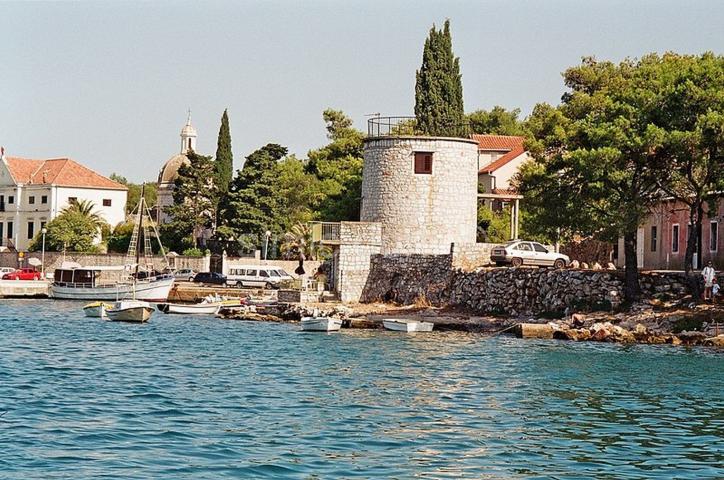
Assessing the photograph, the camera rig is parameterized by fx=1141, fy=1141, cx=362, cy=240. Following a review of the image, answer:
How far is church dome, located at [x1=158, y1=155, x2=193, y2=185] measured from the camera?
107562 mm

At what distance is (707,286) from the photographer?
1526 inches

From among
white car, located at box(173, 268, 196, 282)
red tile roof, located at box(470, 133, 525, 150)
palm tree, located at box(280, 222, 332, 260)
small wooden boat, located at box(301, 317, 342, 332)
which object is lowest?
small wooden boat, located at box(301, 317, 342, 332)

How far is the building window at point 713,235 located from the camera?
149 ft

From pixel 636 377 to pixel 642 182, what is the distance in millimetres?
14878

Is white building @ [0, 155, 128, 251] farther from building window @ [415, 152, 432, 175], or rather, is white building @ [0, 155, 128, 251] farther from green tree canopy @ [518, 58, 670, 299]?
green tree canopy @ [518, 58, 670, 299]

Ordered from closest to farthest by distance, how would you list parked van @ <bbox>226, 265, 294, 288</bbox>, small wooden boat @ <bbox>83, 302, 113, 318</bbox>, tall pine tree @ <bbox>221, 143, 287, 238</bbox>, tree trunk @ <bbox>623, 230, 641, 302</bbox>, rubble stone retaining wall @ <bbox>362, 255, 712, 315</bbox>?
tree trunk @ <bbox>623, 230, 641, 302</bbox>
rubble stone retaining wall @ <bbox>362, 255, 712, 315</bbox>
small wooden boat @ <bbox>83, 302, 113, 318</bbox>
parked van @ <bbox>226, 265, 294, 288</bbox>
tall pine tree @ <bbox>221, 143, 287, 238</bbox>

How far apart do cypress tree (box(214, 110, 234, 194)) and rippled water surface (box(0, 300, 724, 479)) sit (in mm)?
46626

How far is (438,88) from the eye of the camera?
59.7 metres

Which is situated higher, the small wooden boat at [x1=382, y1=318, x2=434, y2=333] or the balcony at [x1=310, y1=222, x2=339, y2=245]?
the balcony at [x1=310, y1=222, x2=339, y2=245]

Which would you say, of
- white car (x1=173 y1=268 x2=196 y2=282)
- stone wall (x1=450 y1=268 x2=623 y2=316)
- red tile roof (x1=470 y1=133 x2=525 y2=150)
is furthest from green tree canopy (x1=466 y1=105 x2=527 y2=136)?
stone wall (x1=450 y1=268 x2=623 y2=316)

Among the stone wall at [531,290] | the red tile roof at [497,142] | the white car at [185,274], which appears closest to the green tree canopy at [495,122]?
the red tile roof at [497,142]

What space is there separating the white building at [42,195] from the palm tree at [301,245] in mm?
29631

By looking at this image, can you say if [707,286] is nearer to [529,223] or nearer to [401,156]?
[529,223]

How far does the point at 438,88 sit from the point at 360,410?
38.7 metres
